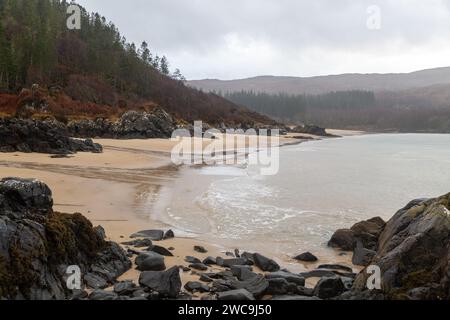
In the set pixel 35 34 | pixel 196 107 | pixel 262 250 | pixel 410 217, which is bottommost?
pixel 262 250

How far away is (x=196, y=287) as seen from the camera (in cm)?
834

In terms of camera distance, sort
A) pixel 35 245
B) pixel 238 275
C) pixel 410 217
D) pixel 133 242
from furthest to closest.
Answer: pixel 133 242, pixel 410 217, pixel 238 275, pixel 35 245

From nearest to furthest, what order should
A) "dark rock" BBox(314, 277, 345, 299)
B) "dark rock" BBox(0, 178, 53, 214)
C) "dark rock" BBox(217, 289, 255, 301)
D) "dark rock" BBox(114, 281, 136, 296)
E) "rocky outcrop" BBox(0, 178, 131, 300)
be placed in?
"rocky outcrop" BBox(0, 178, 131, 300), "dark rock" BBox(217, 289, 255, 301), "dark rock" BBox(114, 281, 136, 296), "dark rock" BBox(314, 277, 345, 299), "dark rock" BBox(0, 178, 53, 214)

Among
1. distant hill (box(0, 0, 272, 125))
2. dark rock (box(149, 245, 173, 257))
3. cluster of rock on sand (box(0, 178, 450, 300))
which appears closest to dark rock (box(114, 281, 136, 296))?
cluster of rock on sand (box(0, 178, 450, 300))

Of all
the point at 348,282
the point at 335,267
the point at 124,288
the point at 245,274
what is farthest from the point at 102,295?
the point at 335,267

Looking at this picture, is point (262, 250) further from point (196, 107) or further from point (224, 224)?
point (196, 107)

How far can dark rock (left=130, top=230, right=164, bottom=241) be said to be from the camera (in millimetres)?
12528

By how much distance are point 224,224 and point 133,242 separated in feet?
15.9

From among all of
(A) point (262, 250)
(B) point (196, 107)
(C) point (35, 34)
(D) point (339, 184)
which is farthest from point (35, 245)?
(B) point (196, 107)

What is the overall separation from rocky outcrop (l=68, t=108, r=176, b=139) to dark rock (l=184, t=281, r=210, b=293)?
48.1 m

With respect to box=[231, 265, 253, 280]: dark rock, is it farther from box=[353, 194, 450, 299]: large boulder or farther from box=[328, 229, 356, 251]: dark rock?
box=[328, 229, 356, 251]: dark rock

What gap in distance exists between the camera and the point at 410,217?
33.8 feet

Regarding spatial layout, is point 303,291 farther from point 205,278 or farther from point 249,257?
point 249,257

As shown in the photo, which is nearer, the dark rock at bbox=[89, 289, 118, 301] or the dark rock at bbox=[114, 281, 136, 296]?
the dark rock at bbox=[89, 289, 118, 301]
